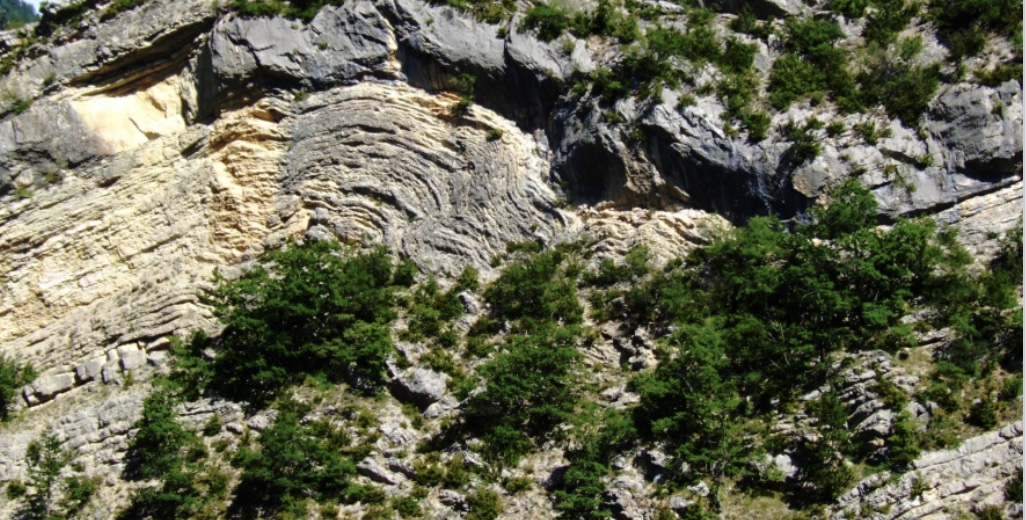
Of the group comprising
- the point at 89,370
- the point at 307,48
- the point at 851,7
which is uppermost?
the point at 851,7

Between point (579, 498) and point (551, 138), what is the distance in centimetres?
1034

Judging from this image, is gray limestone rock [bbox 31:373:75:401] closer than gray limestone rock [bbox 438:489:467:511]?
No

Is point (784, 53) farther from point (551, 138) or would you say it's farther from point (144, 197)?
point (144, 197)

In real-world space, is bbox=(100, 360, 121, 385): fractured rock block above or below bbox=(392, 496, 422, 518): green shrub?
above

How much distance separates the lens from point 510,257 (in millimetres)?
22516

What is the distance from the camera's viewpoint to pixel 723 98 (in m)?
23.3

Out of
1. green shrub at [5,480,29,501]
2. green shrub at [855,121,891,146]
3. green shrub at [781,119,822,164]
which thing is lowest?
green shrub at [5,480,29,501]

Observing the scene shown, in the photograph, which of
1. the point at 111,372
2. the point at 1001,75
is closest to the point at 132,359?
the point at 111,372

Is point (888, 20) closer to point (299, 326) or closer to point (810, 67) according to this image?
point (810, 67)

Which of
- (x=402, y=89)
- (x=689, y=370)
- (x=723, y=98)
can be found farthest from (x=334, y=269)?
(x=723, y=98)

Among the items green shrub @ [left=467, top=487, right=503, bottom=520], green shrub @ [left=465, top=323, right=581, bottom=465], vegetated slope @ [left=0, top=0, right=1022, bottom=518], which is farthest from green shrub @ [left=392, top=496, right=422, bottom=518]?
green shrub @ [left=465, top=323, right=581, bottom=465]

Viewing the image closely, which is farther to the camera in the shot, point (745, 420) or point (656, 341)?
point (656, 341)

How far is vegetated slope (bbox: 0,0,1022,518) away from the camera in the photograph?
1722 centimetres

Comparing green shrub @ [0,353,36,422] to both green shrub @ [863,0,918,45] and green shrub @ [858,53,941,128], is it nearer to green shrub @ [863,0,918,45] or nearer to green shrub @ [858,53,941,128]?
green shrub @ [858,53,941,128]
